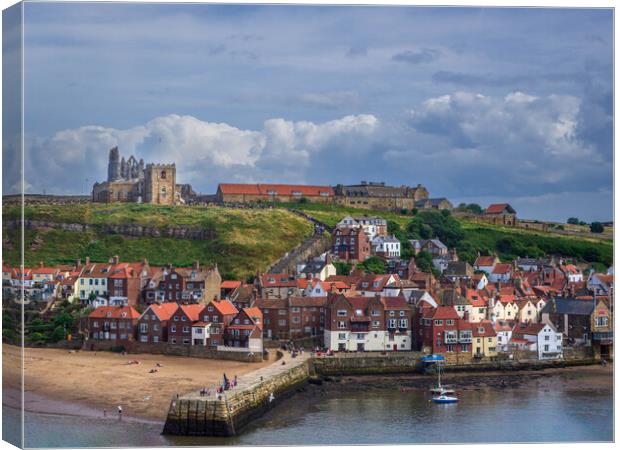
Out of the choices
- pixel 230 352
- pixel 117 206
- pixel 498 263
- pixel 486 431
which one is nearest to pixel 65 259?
pixel 117 206

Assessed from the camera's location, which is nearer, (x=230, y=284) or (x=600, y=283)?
(x=230, y=284)

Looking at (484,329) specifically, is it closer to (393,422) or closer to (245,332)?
(245,332)

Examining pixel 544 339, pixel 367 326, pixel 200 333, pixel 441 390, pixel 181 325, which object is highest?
pixel 181 325

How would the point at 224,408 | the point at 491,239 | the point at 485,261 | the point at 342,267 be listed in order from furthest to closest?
the point at 491,239
the point at 485,261
the point at 342,267
the point at 224,408

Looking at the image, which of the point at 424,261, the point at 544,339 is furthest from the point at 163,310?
the point at 424,261

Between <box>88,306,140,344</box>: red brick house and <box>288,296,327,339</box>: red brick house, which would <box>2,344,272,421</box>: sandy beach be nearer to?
<box>88,306,140,344</box>: red brick house

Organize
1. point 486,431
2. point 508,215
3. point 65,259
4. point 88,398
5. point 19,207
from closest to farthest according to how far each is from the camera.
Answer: point 19,207
point 486,431
point 88,398
point 65,259
point 508,215

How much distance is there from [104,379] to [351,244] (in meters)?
21.4

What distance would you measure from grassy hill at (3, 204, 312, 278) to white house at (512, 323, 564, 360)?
13.1m

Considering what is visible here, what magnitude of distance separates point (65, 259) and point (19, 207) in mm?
23806

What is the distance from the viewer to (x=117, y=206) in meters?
56.1

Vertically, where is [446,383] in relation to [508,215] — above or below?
below

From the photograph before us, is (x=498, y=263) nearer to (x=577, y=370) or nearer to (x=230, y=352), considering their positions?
(x=577, y=370)

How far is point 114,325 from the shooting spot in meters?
36.8
